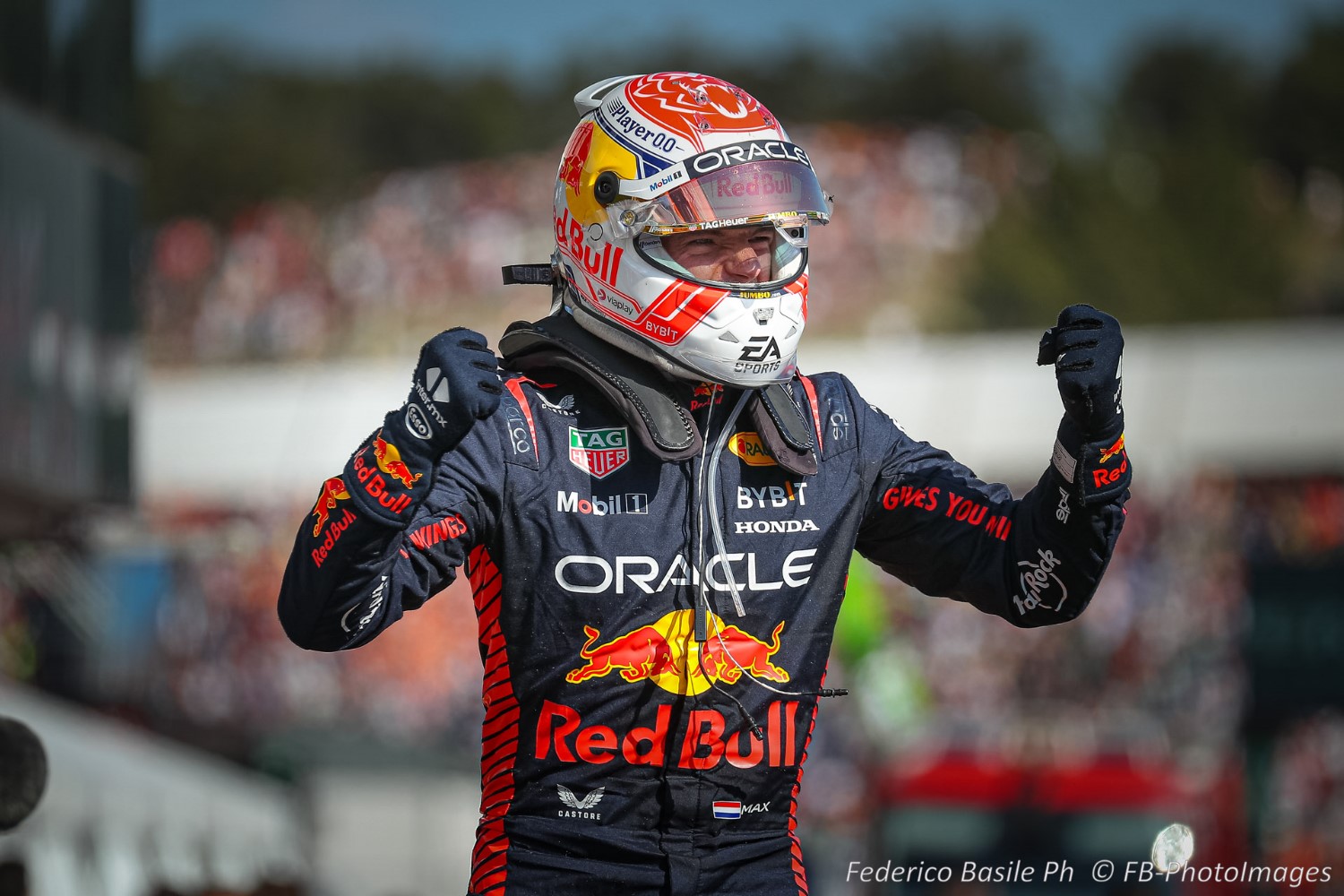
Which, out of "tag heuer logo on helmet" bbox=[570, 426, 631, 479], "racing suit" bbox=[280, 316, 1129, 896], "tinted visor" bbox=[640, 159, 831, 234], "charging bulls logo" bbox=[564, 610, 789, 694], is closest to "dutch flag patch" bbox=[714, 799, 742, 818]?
"racing suit" bbox=[280, 316, 1129, 896]

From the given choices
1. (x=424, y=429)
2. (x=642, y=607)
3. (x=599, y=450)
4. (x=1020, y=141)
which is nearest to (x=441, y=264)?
Result: (x=1020, y=141)

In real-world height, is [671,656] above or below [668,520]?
below

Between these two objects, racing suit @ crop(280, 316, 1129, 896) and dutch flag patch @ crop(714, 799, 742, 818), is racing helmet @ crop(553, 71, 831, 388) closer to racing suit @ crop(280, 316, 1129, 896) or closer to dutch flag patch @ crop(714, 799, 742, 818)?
racing suit @ crop(280, 316, 1129, 896)

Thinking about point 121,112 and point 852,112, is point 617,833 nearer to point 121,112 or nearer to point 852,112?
point 121,112

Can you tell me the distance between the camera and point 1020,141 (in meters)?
47.1

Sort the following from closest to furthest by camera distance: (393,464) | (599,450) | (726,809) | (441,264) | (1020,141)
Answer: (393,464)
(726,809)
(599,450)
(441,264)
(1020,141)

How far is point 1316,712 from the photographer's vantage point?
8.62m

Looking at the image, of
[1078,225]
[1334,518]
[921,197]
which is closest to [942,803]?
[1334,518]

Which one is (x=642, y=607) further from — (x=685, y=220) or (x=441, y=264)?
(x=441, y=264)

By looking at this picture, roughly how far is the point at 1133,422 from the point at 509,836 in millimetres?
17756

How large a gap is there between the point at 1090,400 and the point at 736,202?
2.23ft

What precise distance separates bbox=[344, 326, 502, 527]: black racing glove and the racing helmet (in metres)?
0.46

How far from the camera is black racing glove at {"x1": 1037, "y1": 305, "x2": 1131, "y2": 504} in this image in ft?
9.04

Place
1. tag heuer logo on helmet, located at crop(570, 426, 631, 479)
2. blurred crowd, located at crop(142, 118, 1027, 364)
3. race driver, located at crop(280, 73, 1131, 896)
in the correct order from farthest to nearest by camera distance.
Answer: blurred crowd, located at crop(142, 118, 1027, 364) → tag heuer logo on helmet, located at crop(570, 426, 631, 479) → race driver, located at crop(280, 73, 1131, 896)
